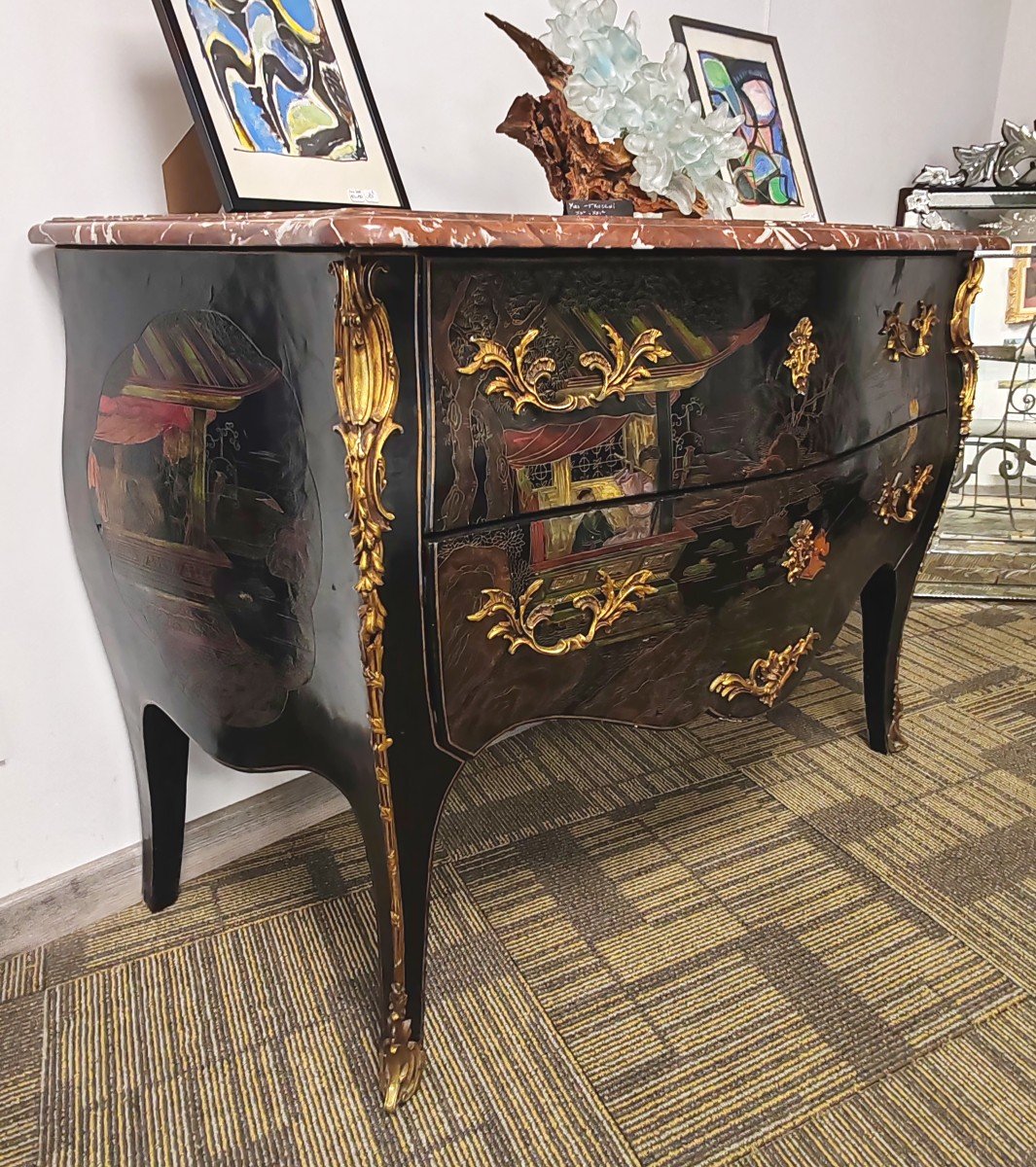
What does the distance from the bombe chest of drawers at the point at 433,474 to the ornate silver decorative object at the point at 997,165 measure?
113cm

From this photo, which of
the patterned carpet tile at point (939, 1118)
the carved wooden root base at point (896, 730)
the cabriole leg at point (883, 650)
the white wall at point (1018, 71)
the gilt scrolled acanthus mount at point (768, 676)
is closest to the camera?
the patterned carpet tile at point (939, 1118)

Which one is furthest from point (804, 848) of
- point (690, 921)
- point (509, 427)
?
point (509, 427)

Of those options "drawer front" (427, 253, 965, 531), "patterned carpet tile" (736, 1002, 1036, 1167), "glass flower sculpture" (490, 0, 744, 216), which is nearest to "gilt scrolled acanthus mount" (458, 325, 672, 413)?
"drawer front" (427, 253, 965, 531)

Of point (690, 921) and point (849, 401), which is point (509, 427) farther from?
point (690, 921)

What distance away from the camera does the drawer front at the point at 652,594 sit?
0.84 meters

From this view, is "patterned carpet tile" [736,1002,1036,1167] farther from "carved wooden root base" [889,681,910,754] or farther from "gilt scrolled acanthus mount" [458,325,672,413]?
"gilt scrolled acanthus mount" [458,325,672,413]

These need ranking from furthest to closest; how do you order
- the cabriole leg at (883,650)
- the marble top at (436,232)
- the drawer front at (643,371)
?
the cabriole leg at (883,650) < the drawer front at (643,371) < the marble top at (436,232)

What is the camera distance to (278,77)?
1005 millimetres

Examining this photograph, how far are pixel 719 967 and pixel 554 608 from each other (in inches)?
20.5

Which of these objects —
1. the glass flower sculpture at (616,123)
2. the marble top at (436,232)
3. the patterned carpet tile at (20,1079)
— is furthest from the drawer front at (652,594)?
the patterned carpet tile at (20,1079)

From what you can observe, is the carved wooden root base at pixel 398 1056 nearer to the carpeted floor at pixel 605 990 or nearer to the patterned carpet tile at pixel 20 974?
the carpeted floor at pixel 605 990

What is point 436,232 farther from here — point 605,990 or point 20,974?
point 20,974

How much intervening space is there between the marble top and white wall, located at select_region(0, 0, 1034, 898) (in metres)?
0.11

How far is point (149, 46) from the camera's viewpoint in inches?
41.7
